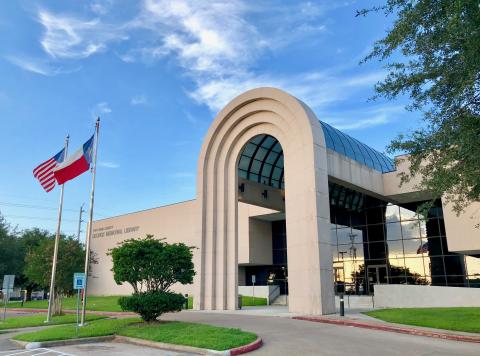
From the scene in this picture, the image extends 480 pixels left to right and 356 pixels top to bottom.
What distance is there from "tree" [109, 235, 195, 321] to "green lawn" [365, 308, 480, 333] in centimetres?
980

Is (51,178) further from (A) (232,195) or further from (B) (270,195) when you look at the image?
(B) (270,195)

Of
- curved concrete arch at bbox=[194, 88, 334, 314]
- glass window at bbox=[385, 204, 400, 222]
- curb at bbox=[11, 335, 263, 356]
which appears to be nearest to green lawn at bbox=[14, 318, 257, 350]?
curb at bbox=[11, 335, 263, 356]

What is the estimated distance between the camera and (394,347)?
41.8 ft

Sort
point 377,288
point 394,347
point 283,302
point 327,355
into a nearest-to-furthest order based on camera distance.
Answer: point 327,355, point 394,347, point 377,288, point 283,302

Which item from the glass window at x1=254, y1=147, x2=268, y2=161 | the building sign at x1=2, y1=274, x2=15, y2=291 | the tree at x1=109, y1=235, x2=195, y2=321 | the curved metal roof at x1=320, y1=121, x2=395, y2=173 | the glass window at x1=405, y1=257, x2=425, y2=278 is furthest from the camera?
the glass window at x1=405, y1=257, x2=425, y2=278

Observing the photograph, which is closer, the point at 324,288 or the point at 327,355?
the point at 327,355

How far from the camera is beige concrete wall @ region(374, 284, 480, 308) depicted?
2342 centimetres

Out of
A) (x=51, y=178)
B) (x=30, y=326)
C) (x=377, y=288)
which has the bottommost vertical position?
(x=30, y=326)

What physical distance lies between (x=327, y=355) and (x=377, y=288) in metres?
16.4

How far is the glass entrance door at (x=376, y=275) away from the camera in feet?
113

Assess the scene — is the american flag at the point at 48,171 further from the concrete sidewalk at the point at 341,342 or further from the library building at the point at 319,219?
the concrete sidewalk at the point at 341,342

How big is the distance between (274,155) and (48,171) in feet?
51.5

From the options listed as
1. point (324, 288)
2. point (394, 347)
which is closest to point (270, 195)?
point (324, 288)

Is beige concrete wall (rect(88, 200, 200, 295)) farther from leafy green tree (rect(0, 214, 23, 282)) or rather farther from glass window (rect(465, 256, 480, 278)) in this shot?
glass window (rect(465, 256, 480, 278))
